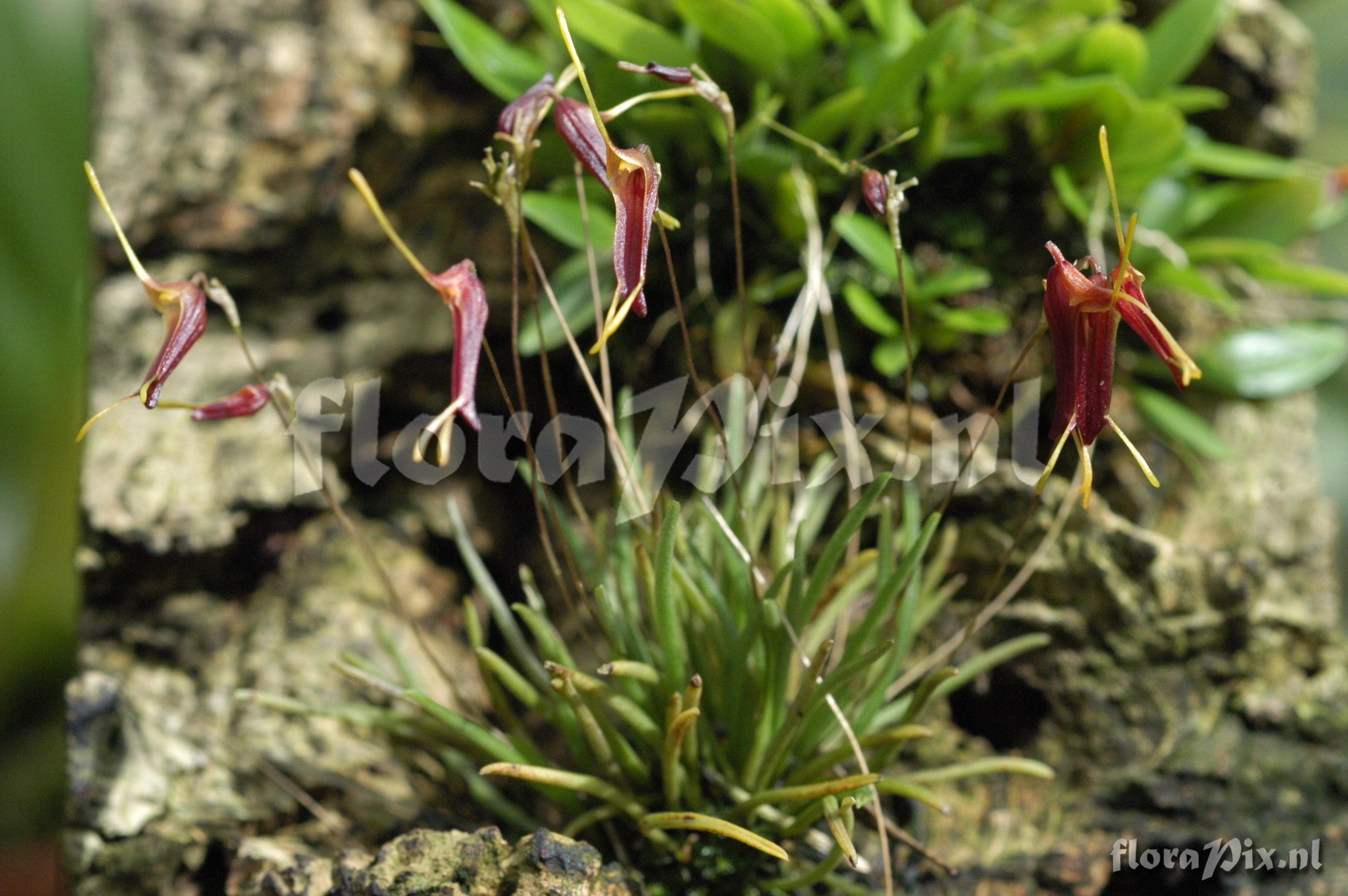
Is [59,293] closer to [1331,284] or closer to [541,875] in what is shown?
[541,875]

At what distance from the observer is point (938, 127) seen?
3.56 ft

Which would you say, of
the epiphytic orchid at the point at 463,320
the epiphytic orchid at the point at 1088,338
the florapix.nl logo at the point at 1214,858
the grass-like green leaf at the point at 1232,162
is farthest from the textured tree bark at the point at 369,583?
the epiphytic orchid at the point at 1088,338

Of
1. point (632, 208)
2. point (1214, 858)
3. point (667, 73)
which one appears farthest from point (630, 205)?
point (1214, 858)

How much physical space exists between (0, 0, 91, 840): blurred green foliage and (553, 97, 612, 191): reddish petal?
52.5 inches

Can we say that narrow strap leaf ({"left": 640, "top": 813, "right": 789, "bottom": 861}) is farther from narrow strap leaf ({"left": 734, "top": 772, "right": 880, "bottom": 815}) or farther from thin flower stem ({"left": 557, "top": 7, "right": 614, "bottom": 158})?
thin flower stem ({"left": 557, "top": 7, "right": 614, "bottom": 158})

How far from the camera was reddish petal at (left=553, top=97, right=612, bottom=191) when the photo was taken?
544mm

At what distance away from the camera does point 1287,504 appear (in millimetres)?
1185

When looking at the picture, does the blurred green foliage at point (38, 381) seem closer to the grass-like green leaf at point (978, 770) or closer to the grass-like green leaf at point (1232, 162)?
the grass-like green leaf at point (978, 770)

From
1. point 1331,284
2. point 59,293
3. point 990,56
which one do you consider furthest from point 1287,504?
point 59,293

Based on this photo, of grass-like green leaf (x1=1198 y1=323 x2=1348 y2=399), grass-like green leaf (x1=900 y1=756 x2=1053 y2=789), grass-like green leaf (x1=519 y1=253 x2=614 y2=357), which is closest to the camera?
grass-like green leaf (x1=900 y1=756 x2=1053 y2=789)

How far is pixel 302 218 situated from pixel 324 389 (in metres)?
0.30

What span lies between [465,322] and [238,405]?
0.26m

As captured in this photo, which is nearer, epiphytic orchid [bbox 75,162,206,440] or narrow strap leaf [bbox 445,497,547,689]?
epiphytic orchid [bbox 75,162,206,440]

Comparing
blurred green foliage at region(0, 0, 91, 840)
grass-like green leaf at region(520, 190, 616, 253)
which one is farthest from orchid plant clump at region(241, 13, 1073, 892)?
blurred green foliage at region(0, 0, 91, 840)
